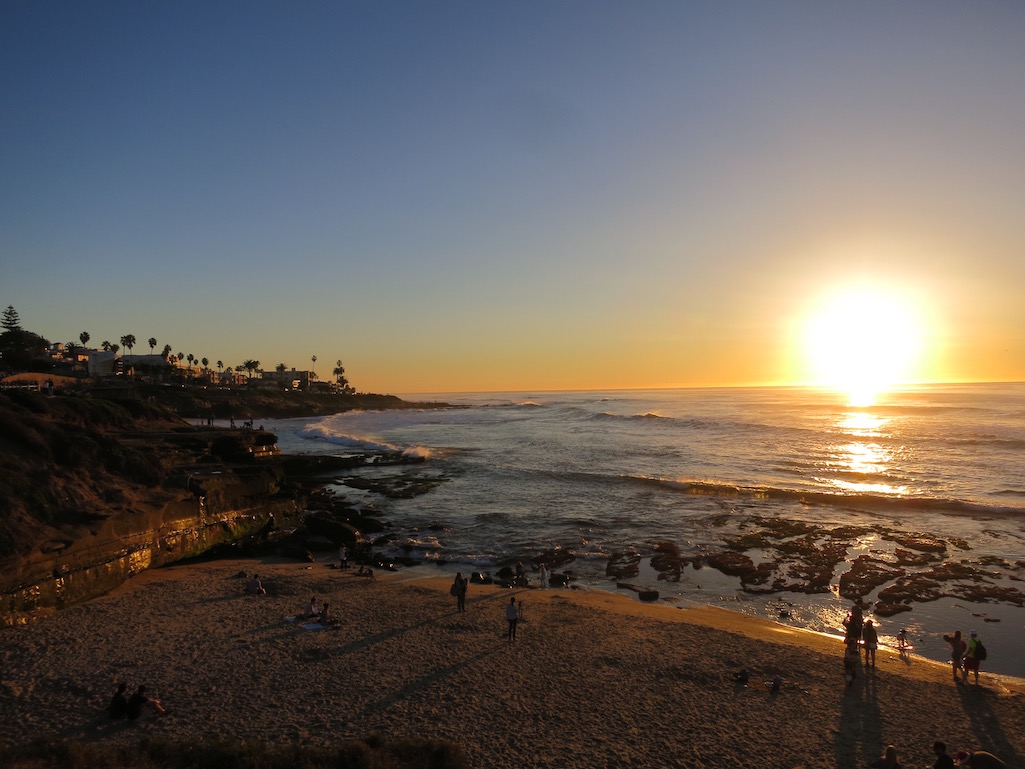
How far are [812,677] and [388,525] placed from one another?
21655mm

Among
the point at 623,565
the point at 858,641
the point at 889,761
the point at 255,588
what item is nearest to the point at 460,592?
the point at 255,588

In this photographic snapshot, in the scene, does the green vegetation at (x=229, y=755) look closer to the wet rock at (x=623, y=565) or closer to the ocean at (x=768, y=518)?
the ocean at (x=768, y=518)

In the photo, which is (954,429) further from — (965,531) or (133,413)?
(133,413)

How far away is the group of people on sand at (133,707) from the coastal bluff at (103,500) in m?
6.75

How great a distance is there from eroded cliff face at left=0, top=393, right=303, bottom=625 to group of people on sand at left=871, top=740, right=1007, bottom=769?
19863mm

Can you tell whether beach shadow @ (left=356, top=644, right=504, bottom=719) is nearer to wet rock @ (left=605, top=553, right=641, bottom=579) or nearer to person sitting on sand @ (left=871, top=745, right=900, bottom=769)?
person sitting on sand @ (left=871, top=745, right=900, bottom=769)

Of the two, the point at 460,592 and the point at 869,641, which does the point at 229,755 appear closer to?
the point at 460,592

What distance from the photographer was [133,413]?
114 feet


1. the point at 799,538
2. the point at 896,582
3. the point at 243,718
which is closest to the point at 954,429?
the point at 799,538

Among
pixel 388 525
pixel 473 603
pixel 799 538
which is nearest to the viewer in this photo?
pixel 473 603

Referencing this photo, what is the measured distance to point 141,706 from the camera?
1086 cm

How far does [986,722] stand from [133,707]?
16.6m

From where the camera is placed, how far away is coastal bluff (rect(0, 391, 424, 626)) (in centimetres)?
1634

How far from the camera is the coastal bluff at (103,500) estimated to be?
16.3 meters
